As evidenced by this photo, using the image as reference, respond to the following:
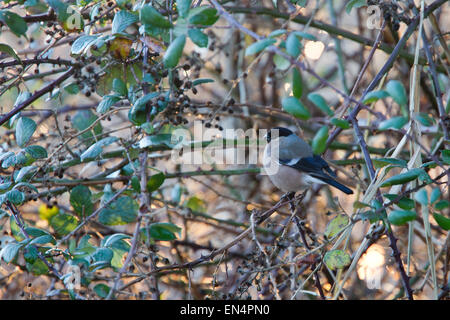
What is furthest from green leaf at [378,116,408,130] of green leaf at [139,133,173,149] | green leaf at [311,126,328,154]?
green leaf at [139,133,173,149]

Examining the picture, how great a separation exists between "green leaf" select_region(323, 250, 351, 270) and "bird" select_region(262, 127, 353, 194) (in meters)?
0.85

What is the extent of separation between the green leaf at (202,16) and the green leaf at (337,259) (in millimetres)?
963

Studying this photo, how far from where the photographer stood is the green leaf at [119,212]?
228cm

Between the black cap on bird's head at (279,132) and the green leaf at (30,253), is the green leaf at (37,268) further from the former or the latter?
the black cap on bird's head at (279,132)

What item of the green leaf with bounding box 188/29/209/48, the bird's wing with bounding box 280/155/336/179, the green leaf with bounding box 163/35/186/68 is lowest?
the green leaf with bounding box 163/35/186/68

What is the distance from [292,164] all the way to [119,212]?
1283mm

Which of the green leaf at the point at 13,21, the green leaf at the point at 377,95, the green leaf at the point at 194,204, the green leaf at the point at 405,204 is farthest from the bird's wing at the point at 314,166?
the green leaf at the point at 13,21

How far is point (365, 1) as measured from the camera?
7.89 ft

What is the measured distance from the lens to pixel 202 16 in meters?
1.57

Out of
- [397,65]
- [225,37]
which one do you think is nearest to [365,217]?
[397,65]

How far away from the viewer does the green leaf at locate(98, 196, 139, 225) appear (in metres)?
2.28

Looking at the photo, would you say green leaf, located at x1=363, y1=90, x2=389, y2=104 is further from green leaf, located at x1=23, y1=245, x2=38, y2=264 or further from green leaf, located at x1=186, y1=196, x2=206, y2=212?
green leaf, located at x1=186, y1=196, x2=206, y2=212

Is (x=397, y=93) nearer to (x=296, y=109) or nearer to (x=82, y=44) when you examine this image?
(x=296, y=109)

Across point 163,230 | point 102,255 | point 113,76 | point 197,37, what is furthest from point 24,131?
point 197,37
